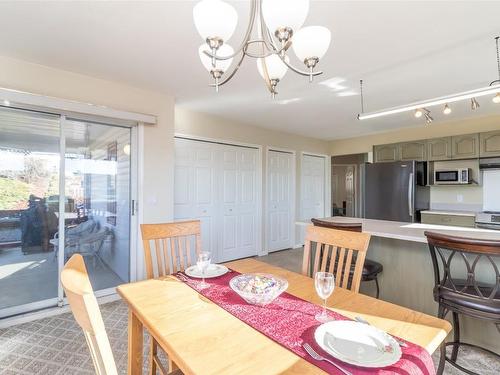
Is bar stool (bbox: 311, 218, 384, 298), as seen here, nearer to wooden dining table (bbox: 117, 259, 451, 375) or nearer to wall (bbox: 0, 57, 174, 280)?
wooden dining table (bbox: 117, 259, 451, 375)

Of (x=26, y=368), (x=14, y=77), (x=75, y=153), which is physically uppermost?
(x=14, y=77)

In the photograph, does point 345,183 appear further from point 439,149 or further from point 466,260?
point 466,260

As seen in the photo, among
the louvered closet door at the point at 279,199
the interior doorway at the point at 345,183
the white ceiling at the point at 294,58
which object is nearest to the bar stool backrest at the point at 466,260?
the white ceiling at the point at 294,58

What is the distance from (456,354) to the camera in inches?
74.4

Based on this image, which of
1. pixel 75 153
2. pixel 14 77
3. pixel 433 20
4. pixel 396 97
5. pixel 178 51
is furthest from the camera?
pixel 396 97

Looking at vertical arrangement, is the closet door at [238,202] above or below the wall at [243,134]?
below

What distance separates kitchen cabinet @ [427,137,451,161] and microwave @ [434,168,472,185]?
0.72ft

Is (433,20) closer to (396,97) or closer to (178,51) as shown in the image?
(396,97)

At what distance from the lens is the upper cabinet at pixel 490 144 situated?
371 centimetres

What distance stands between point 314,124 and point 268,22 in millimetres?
3723

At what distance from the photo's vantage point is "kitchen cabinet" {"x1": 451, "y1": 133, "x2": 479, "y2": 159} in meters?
3.89

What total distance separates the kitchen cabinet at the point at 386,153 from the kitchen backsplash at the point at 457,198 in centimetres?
84

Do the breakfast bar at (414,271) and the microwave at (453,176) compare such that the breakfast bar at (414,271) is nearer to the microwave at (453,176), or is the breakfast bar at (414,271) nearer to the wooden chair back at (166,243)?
the wooden chair back at (166,243)

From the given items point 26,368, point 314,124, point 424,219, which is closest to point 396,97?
point 314,124
